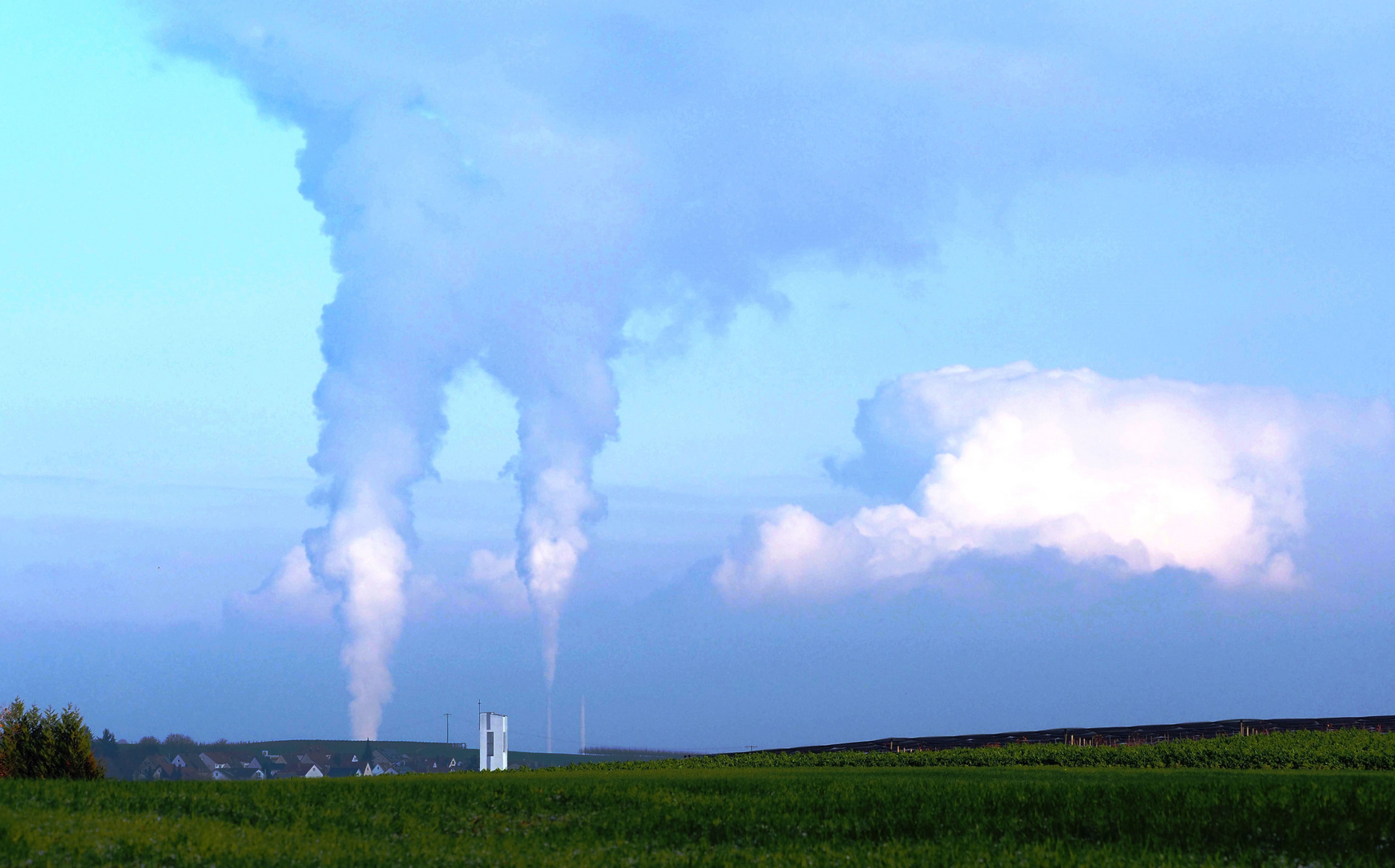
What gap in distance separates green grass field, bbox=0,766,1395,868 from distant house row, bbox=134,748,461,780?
12.2m

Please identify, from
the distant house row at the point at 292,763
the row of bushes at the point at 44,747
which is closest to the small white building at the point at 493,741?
the distant house row at the point at 292,763

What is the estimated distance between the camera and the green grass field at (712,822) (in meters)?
14.4

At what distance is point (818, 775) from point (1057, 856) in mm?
9487

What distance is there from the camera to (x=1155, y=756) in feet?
96.8

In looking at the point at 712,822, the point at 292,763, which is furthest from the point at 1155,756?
the point at 292,763

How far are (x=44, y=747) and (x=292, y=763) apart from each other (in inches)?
445

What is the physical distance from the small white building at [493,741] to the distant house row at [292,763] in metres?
1.33

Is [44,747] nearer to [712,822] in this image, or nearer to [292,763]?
[292,763]

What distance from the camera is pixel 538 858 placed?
14461 millimetres

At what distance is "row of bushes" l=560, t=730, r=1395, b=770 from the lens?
28.2 meters

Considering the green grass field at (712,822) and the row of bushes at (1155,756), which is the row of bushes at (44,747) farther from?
the row of bushes at (1155,756)

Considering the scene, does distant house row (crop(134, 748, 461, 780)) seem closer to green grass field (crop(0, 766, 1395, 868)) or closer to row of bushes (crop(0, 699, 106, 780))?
row of bushes (crop(0, 699, 106, 780))

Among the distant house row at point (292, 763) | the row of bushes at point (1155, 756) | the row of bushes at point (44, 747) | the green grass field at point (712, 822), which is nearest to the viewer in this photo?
the green grass field at point (712, 822)

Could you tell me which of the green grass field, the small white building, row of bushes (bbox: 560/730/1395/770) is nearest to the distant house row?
the small white building
